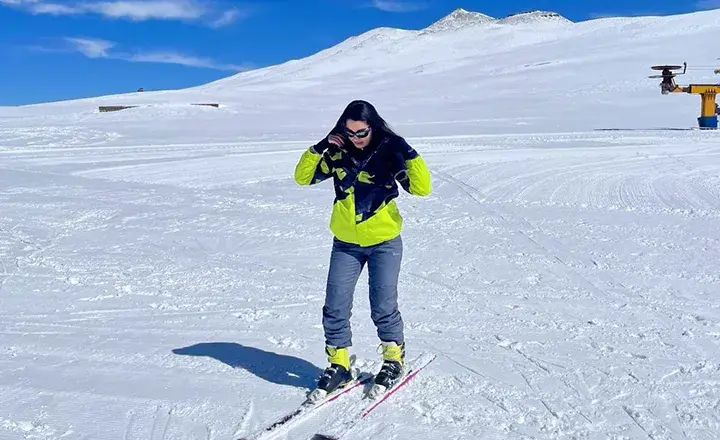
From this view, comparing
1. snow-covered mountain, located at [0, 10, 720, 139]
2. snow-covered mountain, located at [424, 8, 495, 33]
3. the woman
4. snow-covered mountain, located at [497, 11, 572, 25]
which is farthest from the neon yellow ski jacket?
snow-covered mountain, located at [424, 8, 495, 33]

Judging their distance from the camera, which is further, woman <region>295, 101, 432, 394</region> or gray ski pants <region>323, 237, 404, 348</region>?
gray ski pants <region>323, 237, 404, 348</region>

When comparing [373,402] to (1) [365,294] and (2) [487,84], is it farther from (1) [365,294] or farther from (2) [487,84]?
(2) [487,84]

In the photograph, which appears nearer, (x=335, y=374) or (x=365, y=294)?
(x=335, y=374)

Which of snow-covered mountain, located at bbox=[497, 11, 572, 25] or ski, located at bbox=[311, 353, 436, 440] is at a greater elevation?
snow-covered mountain, located at bbox=[497, 11, 572, 25]

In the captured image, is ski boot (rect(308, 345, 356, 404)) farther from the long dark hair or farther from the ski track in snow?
the long dark hair

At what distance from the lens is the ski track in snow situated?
337cm

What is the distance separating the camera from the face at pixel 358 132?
3354mm

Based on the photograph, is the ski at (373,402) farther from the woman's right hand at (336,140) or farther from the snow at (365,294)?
the woman's right hand at (336,140)

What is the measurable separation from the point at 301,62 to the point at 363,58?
326 inches

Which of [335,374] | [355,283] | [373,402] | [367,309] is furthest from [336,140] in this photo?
[367,309]

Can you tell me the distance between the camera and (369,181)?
3467 millimetres

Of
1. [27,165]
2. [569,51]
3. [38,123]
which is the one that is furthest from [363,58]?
[27,165]

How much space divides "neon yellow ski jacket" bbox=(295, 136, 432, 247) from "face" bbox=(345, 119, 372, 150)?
0.06m

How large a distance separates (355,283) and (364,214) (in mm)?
372
